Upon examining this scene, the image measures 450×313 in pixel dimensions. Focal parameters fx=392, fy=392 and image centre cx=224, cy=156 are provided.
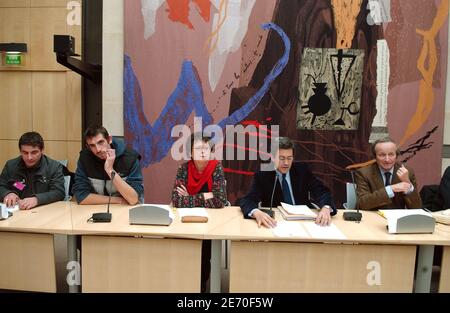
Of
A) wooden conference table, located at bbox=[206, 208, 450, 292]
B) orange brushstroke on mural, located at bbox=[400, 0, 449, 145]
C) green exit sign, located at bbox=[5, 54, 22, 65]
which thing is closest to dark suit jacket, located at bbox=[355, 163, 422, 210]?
wooden conference table, located at bbox=[206, 208, 450, 292]

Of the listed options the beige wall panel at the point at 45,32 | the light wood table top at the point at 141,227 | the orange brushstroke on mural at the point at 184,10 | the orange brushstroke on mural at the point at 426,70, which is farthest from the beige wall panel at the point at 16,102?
the orange brushstroke on mural at the point at 426,70

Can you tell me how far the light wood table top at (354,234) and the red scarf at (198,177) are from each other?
51 cm

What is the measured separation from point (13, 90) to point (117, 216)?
10.1ft

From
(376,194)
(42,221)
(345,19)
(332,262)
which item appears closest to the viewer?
(332,262)

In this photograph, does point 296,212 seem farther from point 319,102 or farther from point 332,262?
point 319,102

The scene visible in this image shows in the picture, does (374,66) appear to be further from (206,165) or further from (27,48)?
(27,48)

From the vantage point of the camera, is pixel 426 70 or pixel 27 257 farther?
pixel 426 70

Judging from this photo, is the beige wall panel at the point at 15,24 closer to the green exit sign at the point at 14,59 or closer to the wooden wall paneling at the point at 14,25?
the wooden wall paneling at the point at 14,25

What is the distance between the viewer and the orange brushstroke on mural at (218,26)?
385cm

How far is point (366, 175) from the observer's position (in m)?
2.88

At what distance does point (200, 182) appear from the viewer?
110 inches

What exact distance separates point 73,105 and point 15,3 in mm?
1321

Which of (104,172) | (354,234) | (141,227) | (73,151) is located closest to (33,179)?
(104,172)

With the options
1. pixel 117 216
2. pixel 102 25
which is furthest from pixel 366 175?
pixel 102 25
